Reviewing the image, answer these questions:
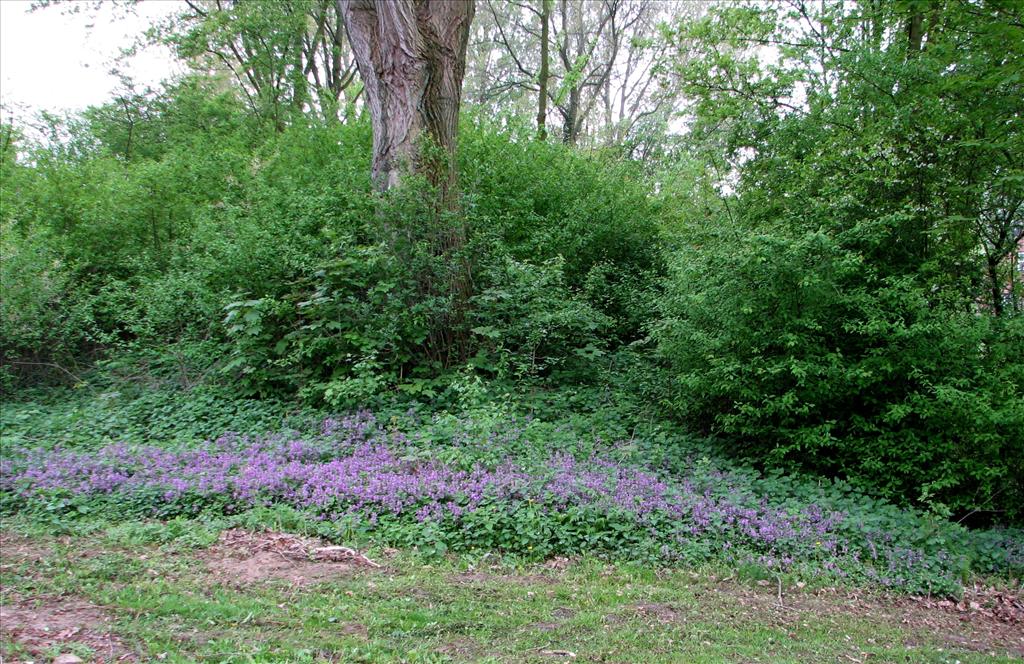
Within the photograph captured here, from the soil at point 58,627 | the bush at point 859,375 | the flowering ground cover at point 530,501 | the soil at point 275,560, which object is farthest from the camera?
the bush at point 859,375

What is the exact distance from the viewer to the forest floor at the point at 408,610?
3910 mm

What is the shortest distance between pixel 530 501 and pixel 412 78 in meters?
7.09

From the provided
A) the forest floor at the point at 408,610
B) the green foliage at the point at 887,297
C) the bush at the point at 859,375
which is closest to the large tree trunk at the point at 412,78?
the green foliage at the point at 887,297

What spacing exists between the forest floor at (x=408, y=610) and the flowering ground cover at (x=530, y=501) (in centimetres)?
28

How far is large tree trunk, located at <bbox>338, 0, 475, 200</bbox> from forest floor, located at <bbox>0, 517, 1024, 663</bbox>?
6.20 m

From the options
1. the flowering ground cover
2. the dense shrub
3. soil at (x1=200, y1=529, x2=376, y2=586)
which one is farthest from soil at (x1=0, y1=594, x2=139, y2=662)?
the dense shrub

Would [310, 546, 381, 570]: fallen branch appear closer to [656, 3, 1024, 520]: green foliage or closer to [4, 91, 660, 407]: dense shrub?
[4, 91, 660, 407]: dense shrub

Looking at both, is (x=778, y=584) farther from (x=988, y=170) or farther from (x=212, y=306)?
(x=212, y=306)

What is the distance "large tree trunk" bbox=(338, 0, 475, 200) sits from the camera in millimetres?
10289

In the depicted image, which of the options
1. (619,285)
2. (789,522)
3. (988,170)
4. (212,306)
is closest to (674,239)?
(619,285)

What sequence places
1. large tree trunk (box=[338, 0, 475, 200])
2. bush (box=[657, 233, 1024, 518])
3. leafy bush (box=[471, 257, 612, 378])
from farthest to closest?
large tree trunk (box=[338, 0, 475, 200])
leafy bush (box=[471, 257, 612, 378])
bush (box=[657, 233, 1024, 518])

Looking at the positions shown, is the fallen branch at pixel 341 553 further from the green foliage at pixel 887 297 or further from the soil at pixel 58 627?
the green foliage at pixel 887 297

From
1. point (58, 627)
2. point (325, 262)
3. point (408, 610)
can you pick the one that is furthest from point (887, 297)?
point (58, 627)

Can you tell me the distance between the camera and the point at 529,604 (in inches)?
179
